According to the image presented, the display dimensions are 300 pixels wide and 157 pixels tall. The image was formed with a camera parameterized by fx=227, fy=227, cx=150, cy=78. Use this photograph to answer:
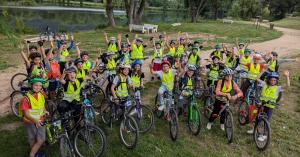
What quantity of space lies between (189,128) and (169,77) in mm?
1595

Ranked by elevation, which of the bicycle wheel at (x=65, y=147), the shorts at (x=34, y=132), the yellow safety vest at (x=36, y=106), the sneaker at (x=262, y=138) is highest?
the yellow safety vest at (x=36, y=106)

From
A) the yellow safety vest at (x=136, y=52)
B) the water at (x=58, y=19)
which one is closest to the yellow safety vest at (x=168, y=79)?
the yellow safety vest at (x=136, y=52)

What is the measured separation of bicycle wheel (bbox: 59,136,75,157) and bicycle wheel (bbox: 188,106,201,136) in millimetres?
3220

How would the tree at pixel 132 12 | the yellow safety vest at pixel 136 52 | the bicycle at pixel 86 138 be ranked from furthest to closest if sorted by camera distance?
the tree at pixel 132 12
the yellow safety vest at pixel 136 52
the bicycle at pixel 86 138

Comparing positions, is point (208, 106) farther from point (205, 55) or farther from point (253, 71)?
point (205, 55)

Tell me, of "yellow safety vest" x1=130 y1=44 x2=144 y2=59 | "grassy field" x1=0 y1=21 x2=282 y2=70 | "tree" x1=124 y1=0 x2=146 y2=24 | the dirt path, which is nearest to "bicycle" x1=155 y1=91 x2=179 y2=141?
"yellow safety vest" x1=130 y1=44 x2=144 y2=59

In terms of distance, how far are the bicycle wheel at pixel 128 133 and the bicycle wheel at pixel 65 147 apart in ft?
4.28

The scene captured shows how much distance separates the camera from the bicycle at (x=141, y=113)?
19.9 ft

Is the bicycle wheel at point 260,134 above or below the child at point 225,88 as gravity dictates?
below

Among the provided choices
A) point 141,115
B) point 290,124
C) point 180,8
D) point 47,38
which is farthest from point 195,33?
point 180,8

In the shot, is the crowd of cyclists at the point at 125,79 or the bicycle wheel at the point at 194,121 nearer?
the crowd of cyclists at the point at 125,79

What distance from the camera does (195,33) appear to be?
25.6 m

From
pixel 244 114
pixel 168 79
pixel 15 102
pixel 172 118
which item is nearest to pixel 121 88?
pixel 168 79

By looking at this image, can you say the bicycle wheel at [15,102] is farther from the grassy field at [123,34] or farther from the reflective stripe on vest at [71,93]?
the grassy field at [123,34]
